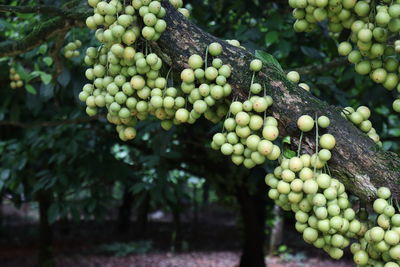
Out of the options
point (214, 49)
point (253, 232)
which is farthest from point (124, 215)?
point (214, 49)

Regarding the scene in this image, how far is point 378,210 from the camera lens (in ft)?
3.30

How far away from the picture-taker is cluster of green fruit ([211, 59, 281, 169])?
107 centimetres

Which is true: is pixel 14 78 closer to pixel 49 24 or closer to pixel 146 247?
pixel 49 24

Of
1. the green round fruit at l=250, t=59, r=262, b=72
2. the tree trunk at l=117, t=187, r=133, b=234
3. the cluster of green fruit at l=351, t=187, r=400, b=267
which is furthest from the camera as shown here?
the tree trunk at l=117, t=187, r=133, b=234

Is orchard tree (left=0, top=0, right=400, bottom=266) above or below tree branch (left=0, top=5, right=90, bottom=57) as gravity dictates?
below

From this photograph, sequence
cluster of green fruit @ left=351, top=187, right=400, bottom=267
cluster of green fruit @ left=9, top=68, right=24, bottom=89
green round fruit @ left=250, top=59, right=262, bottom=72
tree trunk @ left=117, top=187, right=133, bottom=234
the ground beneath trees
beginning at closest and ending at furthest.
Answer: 1. cluster of green fruit @ left=351, top=187, right=400, bottom=267
2. green round fruit @ left=250, top=59, right=262, bottom=72
3. cluster of green fruit @ left=9, top=68, right=24, bottom=89
4. the ground beneath trees
5. tree trunk @ left=117, top=187, right=133, bottom=234

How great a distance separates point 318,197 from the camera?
1.01m

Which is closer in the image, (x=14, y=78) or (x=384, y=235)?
(x=384, y=235)

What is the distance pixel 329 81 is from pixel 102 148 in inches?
82.4

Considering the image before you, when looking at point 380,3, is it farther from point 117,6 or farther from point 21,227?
point 21,227

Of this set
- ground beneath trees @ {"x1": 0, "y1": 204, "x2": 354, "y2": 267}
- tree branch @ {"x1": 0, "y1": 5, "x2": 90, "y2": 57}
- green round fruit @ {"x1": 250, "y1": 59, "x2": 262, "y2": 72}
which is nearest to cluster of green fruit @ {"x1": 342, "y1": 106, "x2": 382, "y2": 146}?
green round fruit @ {"x1": 250, "y1": 59, "x2": 262, "y2": 72}

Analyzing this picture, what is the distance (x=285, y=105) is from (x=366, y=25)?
26cm

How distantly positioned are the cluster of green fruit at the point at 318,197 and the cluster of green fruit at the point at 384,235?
0.15 ft

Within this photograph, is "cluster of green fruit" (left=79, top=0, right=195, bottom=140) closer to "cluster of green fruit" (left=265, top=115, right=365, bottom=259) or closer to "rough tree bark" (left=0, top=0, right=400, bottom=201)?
"rough tree bark" (left=0, top=0, right=400, bottom=201)
